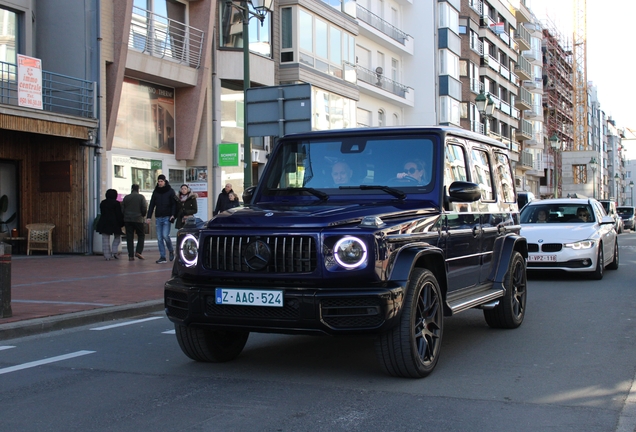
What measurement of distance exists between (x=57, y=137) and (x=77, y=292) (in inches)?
386

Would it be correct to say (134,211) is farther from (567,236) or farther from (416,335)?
(416,335)

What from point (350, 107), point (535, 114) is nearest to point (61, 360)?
point (350, 107)

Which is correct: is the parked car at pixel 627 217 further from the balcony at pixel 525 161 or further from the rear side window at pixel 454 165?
the rear side window at pixel 454 165

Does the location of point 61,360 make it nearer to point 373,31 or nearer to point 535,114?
point 373,31

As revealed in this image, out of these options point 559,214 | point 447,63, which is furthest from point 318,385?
point 447,63

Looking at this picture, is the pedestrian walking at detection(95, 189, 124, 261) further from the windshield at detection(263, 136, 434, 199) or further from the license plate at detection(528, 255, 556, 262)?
the windshield at detection(263, 136, 434, 199)

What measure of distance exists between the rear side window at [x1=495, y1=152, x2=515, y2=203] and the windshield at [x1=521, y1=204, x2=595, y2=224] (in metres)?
6.39

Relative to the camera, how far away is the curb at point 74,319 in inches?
319

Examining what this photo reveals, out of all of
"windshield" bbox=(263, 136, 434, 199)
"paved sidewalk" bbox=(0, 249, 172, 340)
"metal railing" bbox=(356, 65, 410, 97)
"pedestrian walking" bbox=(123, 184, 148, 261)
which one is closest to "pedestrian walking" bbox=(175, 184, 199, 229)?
"paved sidewalk" bbox=(0, 249, 172, 340)

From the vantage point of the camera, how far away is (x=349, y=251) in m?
5.32

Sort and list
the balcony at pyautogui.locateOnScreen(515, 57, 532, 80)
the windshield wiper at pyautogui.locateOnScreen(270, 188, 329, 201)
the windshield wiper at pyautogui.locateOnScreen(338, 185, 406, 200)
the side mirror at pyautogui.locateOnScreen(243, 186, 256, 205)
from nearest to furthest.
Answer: the windshield wiper at pyautogui.locateOnScreen(338, 185, 406, 200)
the windshield wiper at pyautogui.locateOnScreen(270, 188, 329, 201)
the side mirror at pyautogui.locateOnScreen(243, 186, 256, 205)
the balcony at pyautogui.locateOnScreen(515, 57, 532, 80)

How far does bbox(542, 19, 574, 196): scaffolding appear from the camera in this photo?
86.8m

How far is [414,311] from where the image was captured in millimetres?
5520

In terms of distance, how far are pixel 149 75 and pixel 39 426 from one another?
1911cm
